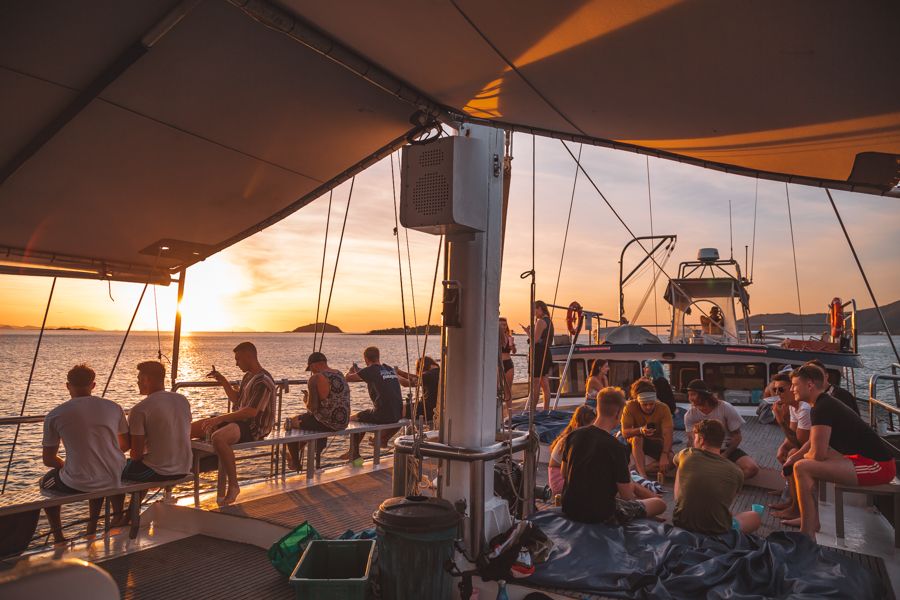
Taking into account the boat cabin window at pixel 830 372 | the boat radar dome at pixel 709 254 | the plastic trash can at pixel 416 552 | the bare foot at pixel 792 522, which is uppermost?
the boat radar dome at pixel 709 254

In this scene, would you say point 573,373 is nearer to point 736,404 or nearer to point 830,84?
point 736,404

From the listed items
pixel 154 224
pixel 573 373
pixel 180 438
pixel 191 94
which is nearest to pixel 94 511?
pixel 180 438

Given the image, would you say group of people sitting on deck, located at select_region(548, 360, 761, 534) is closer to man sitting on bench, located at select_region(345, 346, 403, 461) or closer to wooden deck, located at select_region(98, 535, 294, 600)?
wooden deck, located at select_region(98, 535, 294, 600)

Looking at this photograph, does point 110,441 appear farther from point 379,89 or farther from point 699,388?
point 699,388

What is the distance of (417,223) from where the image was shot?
414 centimetres

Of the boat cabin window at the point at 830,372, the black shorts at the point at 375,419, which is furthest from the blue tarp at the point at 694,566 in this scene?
the boat cabin window at the point at 830,372

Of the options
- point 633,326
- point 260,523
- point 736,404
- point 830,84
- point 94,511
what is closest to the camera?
point 830,84

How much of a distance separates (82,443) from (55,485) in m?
0.42

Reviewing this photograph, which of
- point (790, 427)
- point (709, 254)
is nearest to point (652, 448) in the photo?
point (790, 427)

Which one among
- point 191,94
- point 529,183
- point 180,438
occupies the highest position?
point 191,94

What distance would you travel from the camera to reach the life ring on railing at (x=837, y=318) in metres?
12.0

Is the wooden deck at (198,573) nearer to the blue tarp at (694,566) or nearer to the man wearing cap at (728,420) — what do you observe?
the blue tarp at (694,566)

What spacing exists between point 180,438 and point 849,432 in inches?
220

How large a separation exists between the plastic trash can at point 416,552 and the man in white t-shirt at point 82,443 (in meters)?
2.74
